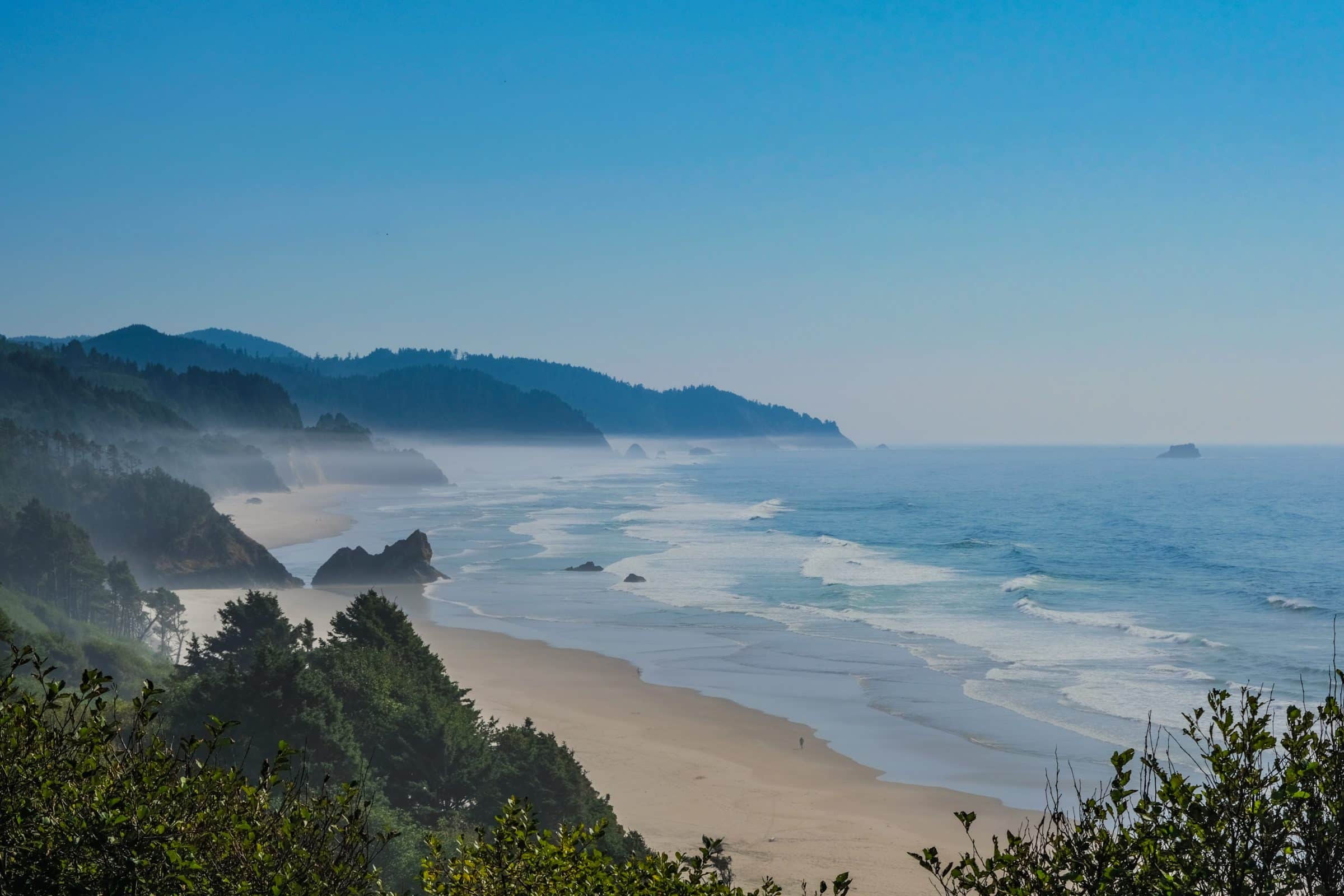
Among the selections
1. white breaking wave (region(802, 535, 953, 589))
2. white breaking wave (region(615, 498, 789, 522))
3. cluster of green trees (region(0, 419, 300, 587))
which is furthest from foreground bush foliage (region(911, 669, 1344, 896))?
white breaking wave (region(615, 498, 789, 522))

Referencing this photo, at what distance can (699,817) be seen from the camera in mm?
20266

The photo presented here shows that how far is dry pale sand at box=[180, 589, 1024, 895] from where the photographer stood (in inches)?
730

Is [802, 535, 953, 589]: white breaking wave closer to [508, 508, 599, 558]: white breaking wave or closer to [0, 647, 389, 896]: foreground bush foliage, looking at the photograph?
[508, 508, 599, 558]: white breaking wave

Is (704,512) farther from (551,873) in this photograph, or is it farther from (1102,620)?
(551,873)

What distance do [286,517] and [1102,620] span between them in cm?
6255

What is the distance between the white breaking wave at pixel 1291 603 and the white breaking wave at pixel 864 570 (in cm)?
1428

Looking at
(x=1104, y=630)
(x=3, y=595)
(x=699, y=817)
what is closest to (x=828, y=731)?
(x=699, y=817)

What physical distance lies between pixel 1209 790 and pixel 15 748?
6449mm

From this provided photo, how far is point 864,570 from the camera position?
181 feet

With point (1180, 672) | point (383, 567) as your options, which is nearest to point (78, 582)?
point (383, 567)

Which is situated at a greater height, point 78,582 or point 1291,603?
point 78,582

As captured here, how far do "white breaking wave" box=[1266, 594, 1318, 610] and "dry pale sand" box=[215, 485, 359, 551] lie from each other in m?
52.9

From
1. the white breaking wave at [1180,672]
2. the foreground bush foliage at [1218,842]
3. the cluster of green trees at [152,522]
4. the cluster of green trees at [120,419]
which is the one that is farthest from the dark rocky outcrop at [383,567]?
the foreground bush foliage at [1218,842]

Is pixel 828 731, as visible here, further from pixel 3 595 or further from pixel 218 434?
pixel 218 434
